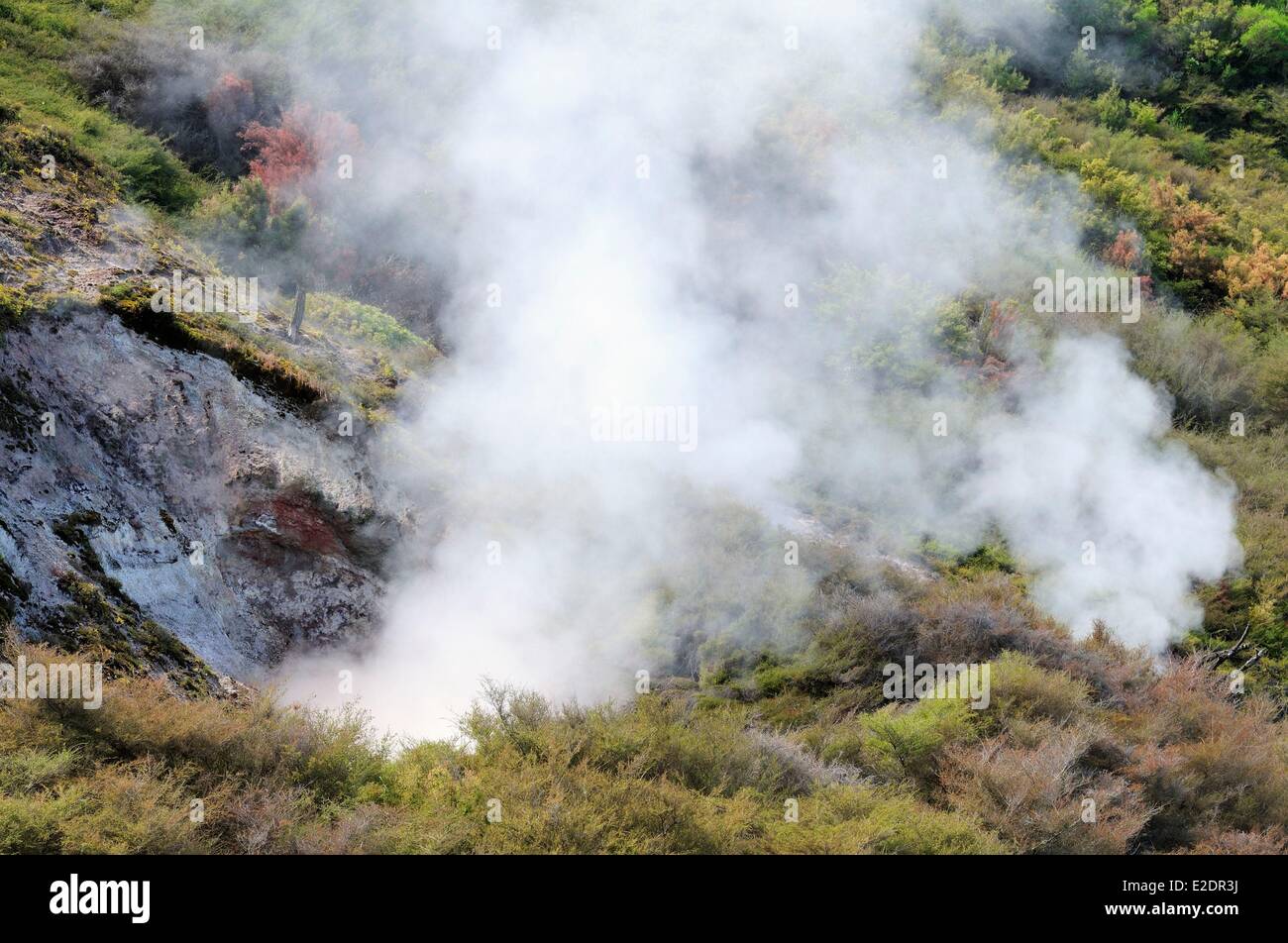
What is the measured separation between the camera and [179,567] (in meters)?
7.32

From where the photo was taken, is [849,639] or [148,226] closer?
[849,639]

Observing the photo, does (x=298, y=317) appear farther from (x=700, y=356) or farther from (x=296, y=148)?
(x=700, y=356)

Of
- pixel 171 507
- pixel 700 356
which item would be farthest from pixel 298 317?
pixel 700 356

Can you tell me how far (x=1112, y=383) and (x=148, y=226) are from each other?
11.5 meters

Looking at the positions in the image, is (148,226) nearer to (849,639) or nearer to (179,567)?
(179,567)

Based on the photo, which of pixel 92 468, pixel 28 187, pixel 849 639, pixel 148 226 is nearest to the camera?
pixel 92 468

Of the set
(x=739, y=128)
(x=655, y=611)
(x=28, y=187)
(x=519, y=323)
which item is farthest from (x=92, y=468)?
(x=739, y=128)

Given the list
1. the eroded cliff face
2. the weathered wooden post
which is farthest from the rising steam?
the weathered wooden post

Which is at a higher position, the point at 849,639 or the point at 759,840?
the point at 849,639

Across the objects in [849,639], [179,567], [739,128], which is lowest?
[849,639]

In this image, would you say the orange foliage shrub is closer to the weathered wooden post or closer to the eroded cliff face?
the weathered wooden post

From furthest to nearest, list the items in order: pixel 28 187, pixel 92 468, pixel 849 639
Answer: pixel 28 187
pixel 849 639
pixel 92 468

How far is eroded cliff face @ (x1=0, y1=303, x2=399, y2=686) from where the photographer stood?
6.26m

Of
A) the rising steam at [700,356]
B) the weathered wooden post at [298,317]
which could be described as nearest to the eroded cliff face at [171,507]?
the rising steam at [700,356]
